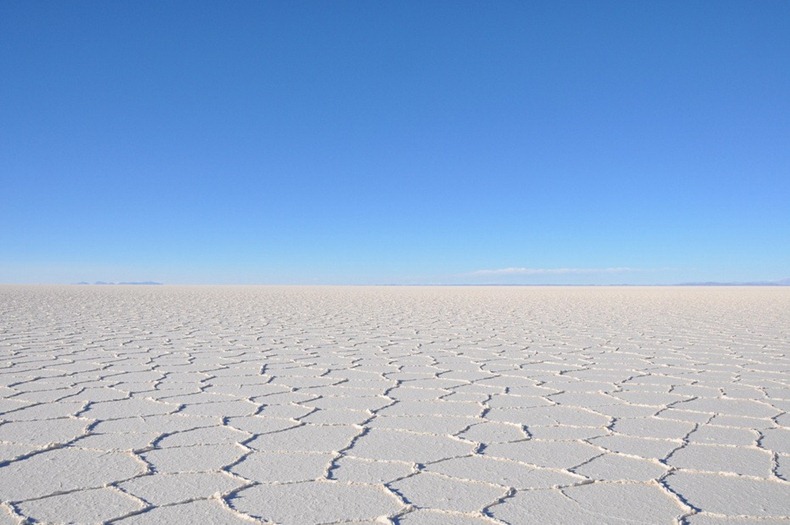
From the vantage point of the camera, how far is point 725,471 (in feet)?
5.40

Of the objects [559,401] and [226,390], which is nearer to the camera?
[559,401]

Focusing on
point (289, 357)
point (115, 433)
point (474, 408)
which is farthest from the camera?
point (289, 357)

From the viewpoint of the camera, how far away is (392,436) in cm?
199

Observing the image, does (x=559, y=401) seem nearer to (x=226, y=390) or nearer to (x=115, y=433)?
(x=226, y=390)

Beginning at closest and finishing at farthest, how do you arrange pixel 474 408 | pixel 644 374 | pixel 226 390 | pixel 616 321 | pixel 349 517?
pixel 349 517, pixel 474 408, pixel 226 390, pixel 644 374, pixel 616 321

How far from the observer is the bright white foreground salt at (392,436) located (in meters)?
1.41

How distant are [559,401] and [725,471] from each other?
36.4 inches

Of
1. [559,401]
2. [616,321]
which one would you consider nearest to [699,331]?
[616,321]

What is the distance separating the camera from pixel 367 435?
200 centimetres

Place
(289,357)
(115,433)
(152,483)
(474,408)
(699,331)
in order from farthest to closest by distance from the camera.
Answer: (699,331) → (289,357) → (474,408) → (115,433) → (152,483)

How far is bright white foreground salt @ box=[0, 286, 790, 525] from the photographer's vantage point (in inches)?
55.4

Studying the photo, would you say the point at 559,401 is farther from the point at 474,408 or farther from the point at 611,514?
the point at 611,514

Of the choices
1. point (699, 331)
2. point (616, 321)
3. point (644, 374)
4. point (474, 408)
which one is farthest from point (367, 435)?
point (616, 321)

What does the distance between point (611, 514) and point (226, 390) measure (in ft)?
5.99
